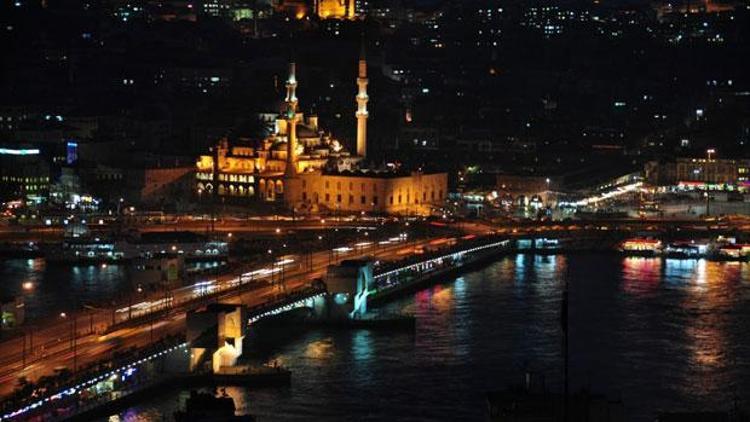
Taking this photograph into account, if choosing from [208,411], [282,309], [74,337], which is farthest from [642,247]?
[208,411]

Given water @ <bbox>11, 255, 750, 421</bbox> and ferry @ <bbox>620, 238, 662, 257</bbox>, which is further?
ferry @ <bbox>620, 238, 662, 257</bbox>

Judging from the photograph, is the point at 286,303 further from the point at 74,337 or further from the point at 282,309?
the point at 74,337

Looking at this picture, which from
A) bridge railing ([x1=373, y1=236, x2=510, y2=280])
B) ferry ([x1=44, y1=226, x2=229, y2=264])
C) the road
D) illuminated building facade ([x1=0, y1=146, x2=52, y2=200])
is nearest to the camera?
the road

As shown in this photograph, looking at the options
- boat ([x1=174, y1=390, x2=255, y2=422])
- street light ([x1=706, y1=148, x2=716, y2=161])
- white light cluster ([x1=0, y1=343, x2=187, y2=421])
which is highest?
street light ([x1=706, y1=148, x2=716, y2=161])

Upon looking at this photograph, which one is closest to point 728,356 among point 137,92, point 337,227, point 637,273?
point 637,273

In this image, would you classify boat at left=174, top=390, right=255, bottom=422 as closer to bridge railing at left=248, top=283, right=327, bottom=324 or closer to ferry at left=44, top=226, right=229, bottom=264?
bridge railing at left=248, top=283, right=327, bottom=324

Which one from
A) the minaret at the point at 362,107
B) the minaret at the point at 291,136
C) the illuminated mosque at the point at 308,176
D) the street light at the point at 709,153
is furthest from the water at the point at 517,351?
the street light at the point at 709,153

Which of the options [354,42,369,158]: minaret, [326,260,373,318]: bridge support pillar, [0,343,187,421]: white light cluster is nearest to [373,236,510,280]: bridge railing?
[326,260,373,318]: bridge support pillar
